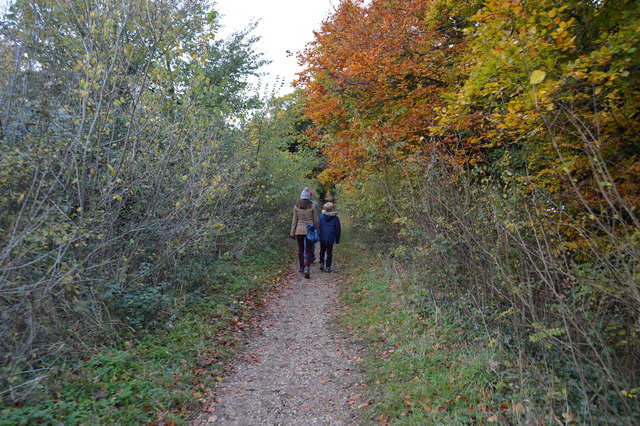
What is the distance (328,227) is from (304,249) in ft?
2.91

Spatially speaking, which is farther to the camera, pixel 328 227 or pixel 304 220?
pixel 328 227

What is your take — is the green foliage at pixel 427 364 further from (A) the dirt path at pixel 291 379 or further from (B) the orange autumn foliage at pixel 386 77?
(B) the orange autumn foliage at pixel 386 77

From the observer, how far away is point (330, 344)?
19.3 feet

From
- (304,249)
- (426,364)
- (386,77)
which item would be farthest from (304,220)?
(426,364)

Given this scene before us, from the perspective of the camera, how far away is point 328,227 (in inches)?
400

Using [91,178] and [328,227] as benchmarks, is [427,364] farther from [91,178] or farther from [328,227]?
[328,227]

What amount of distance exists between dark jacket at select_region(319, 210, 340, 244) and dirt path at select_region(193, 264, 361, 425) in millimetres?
3161

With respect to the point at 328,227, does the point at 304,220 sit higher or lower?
higher

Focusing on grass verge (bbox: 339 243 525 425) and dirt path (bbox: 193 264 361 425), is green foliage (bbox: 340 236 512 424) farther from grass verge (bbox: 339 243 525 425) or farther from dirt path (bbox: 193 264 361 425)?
dirt path (bbox: 193 264 361 425)

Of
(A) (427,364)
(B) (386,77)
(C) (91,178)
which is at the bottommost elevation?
(A) (427,364)

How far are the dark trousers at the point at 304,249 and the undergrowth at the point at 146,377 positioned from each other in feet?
11.8

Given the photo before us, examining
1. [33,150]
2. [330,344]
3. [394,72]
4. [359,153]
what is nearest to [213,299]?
[330,344]

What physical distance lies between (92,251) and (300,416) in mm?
3118

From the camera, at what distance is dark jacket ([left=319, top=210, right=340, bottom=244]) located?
10.1m
